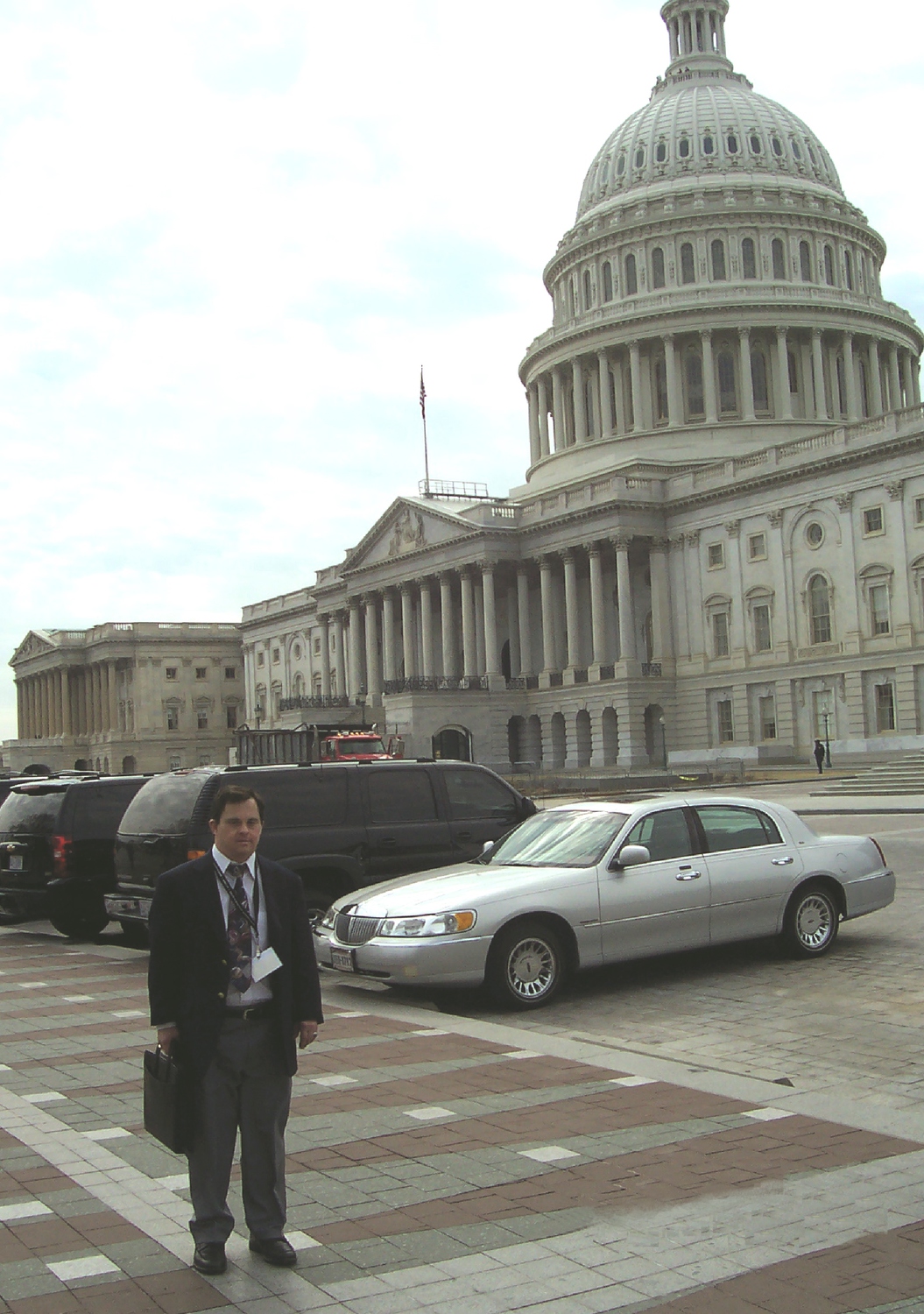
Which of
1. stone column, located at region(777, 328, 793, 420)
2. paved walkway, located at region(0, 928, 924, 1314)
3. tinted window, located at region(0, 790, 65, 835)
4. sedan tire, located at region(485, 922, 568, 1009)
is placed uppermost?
stone column, located at region(777, 328, 793, 420)

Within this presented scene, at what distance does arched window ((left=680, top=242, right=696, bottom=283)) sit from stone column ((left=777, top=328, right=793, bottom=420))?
728 cm

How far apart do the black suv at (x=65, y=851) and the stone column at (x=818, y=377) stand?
72263mm

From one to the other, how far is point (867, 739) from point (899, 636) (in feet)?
15.5

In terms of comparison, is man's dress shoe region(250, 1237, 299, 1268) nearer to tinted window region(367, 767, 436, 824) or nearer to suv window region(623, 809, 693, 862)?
suv window region(623, 809, 693, 862)

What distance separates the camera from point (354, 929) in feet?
40.9

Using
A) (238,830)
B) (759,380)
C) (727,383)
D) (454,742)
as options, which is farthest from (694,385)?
(238,830)

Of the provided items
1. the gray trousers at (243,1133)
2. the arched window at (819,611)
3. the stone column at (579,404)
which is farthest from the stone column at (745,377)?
the gray trousers at (243,1133)

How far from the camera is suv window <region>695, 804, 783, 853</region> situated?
1345cm

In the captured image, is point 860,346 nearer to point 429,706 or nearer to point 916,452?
point 916,452

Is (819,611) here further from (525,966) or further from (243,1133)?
(243,1133)

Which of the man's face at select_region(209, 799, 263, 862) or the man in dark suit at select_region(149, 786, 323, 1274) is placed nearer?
the man in dark suit at select_region(149, 786, 323, 1274)

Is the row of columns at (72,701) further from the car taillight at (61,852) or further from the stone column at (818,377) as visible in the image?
the car taillight at (61,852)

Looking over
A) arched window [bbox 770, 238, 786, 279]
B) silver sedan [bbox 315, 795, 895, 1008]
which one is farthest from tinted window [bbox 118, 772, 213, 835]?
arched window [bbox 770, 238, 786, 279]

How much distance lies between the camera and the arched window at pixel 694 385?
86.6m
